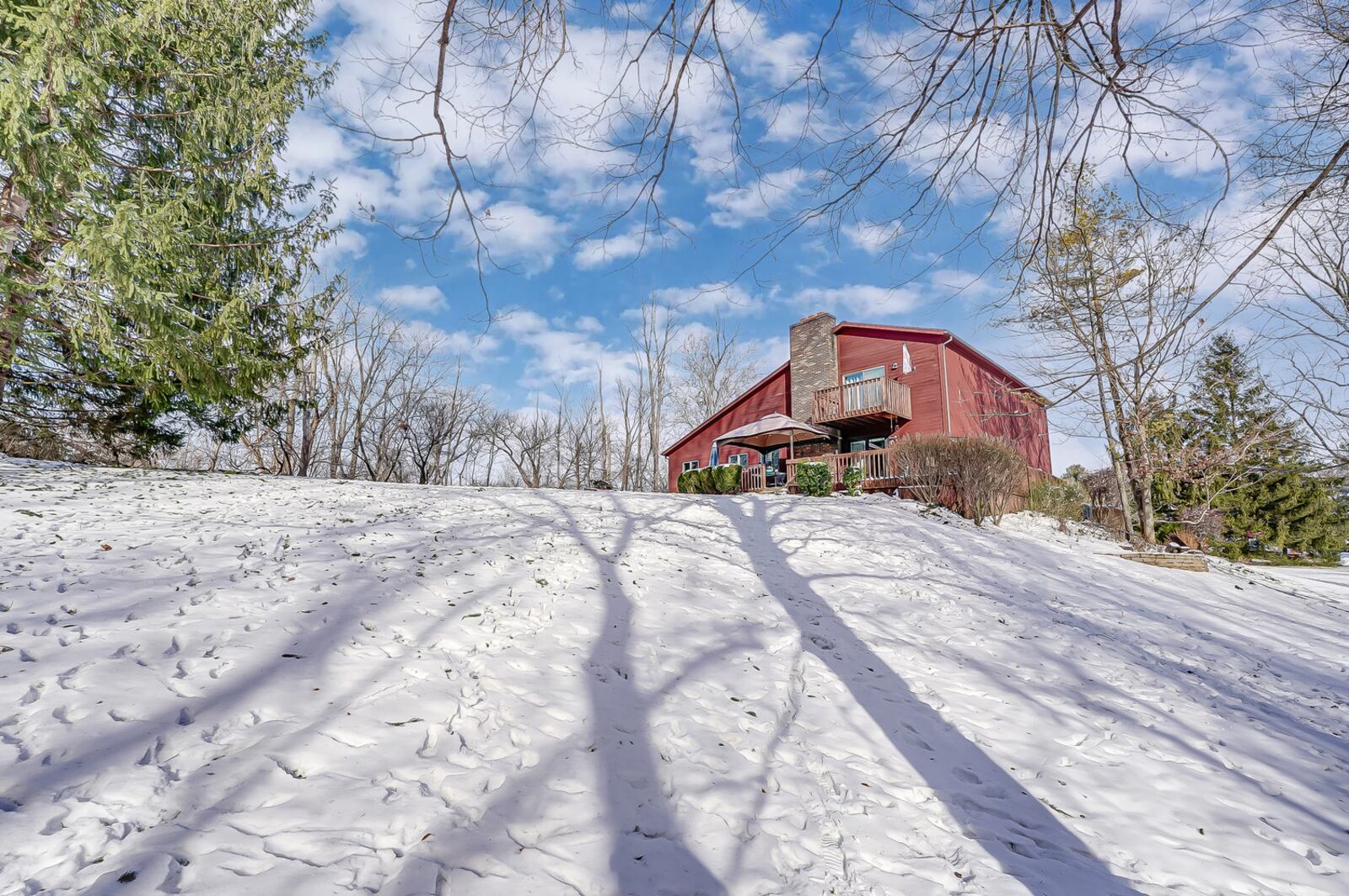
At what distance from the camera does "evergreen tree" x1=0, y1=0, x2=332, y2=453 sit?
6.12m

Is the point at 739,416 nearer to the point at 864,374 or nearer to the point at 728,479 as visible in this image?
the point at 728,479

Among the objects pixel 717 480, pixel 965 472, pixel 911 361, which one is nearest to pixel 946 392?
pixel 911 361

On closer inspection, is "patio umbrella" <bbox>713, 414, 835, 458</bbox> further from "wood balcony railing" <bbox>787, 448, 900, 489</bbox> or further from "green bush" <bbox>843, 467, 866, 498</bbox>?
"green bush" <bbox>843, 467, 866, 498</bbox>

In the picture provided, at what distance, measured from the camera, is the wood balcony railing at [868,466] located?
48.3 ft

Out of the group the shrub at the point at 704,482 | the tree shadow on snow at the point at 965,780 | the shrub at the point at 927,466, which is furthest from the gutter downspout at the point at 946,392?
the tree shadow on snow at the point at 965,780

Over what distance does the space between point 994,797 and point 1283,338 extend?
17.1ft

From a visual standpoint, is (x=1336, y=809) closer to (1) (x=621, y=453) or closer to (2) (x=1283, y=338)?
(2) (x=1283, y=338)

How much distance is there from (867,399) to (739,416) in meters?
6.16

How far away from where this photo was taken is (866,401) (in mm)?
16578

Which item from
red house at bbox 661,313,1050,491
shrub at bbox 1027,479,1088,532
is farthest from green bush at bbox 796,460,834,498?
shrub at bbox 1027,479,1088,532

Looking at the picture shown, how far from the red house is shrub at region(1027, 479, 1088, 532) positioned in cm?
117

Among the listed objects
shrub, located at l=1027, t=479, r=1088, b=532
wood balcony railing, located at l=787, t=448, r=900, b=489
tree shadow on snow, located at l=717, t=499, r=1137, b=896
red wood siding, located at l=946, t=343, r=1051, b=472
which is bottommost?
tree shadow on snow, located at l=717, t=499, r=1137, b=896

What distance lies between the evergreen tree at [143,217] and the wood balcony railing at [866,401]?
45.0 feet

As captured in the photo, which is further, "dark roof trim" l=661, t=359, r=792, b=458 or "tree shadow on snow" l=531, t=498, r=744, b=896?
"dark roof trim" l=661, t=359, r=792, b=458
